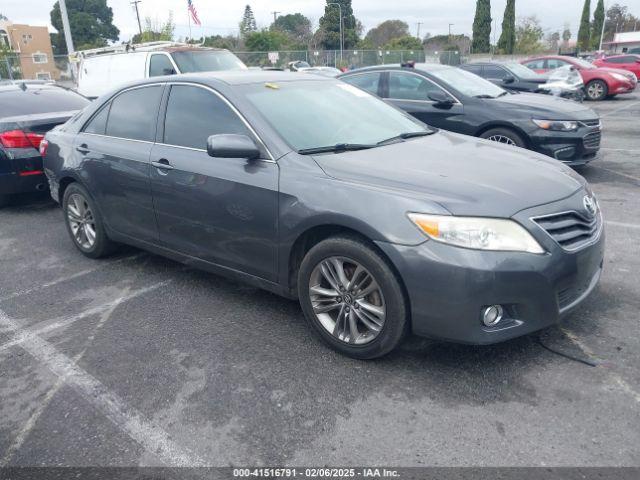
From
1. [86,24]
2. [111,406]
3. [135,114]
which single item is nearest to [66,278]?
[135,114]

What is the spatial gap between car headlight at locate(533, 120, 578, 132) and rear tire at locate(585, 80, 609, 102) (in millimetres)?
14933

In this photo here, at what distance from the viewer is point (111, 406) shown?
299 centimetres

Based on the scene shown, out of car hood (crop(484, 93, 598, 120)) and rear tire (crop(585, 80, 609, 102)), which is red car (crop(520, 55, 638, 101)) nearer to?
rear tire (crop(585, 80, 609, 102))

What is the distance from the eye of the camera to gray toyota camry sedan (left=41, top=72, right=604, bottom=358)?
2.88 metres

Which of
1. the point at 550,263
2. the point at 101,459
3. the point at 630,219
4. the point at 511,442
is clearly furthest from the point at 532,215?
the point at 630,219

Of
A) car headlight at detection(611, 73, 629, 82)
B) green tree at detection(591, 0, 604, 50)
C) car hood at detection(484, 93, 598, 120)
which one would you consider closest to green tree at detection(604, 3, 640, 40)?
green tree at detection(591, 0, 604, 50)

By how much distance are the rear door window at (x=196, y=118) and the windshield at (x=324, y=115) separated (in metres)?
0.20

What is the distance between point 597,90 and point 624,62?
12043 mm

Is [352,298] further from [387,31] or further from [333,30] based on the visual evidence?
[387,31]

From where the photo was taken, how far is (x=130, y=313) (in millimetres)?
4137

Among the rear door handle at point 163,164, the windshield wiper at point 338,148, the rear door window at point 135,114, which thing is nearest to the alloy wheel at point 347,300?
the windshield wiper at point 338,148

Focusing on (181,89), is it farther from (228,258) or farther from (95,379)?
(95,379)

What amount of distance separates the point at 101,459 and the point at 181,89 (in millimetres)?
2719

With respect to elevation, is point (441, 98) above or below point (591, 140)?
above
